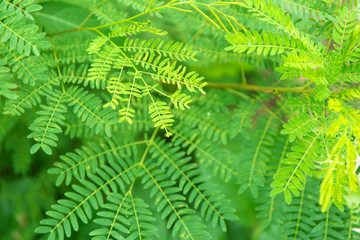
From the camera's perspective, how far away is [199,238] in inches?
39.7

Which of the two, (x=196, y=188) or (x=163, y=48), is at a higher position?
(x=163, y=48)

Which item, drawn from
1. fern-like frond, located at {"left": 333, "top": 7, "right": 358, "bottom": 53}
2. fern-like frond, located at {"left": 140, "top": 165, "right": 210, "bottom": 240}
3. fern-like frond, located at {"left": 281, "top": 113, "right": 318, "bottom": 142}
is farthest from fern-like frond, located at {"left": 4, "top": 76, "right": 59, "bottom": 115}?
fern-like frond, located at {"left": 333, "top": 7, "right": 358, "bottom": 53}

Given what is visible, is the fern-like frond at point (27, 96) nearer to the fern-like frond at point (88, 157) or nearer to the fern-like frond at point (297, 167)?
the fern-like frond at point (88, 157)

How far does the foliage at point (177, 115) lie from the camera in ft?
2.75

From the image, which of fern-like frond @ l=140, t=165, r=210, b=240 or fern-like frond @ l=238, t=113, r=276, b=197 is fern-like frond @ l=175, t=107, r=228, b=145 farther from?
fern-like frond @ l=140, t=165, r=210, b=240

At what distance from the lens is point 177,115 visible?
4.33ft

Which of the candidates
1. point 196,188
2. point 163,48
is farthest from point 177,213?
point 163,48

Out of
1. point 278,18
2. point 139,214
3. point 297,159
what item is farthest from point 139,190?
point 278,18

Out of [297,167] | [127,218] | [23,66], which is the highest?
[23,66]

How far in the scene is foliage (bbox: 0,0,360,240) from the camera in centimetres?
84

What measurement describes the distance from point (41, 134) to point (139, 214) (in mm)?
372

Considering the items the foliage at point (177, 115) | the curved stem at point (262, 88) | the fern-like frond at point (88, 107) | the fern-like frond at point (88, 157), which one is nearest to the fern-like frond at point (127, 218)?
the foliage at point (177, 115)

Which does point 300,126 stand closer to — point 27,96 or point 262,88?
point 262,88

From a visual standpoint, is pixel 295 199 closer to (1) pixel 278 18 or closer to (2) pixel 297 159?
(2) pixel 297 159
